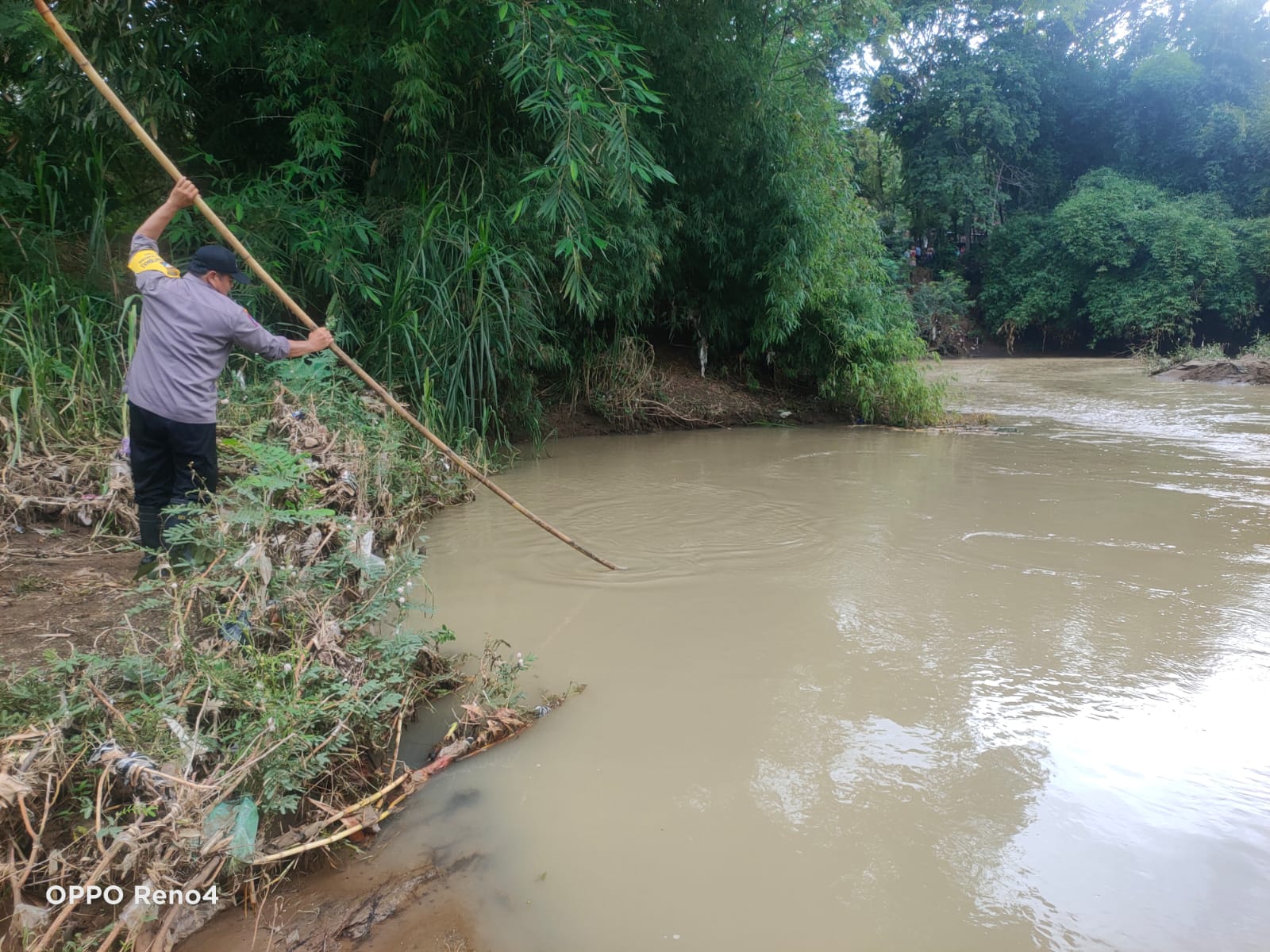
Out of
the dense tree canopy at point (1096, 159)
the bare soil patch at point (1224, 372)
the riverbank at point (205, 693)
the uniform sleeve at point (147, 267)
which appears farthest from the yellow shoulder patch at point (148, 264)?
the dense tree canopy at point (1096, 159)

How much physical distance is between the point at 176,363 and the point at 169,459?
1.18 feet

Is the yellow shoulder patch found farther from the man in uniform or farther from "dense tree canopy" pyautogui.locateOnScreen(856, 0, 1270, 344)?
"dense tree canopy" pyautogui.locateOnScreen(856, 0, 1270, 344)

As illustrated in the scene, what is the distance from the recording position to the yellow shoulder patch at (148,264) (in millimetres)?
2656

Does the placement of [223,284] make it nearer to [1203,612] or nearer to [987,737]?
[987,737]

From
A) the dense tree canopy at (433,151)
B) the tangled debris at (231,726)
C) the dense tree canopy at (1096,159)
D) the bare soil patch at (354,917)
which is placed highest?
the dense tree canopy at (1096,159)

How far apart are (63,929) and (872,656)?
7.11ft

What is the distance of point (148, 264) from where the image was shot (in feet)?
8.74

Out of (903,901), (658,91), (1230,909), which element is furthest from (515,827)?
(658,91)

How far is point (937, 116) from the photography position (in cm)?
2027

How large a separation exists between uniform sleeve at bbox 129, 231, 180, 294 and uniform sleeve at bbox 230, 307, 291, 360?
24 centimetres

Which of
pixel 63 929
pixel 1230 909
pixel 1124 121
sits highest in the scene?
pixel 1124 121

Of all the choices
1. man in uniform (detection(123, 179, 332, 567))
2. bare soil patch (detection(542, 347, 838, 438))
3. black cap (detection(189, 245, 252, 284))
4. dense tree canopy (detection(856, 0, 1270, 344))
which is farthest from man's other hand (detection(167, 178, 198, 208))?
dense tree canopy (detection(856, 0, 1270, 344))

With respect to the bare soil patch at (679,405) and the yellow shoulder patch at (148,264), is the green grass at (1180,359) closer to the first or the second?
the bare soil patch at (679,405)

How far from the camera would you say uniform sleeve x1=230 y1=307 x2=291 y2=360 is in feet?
9.05
